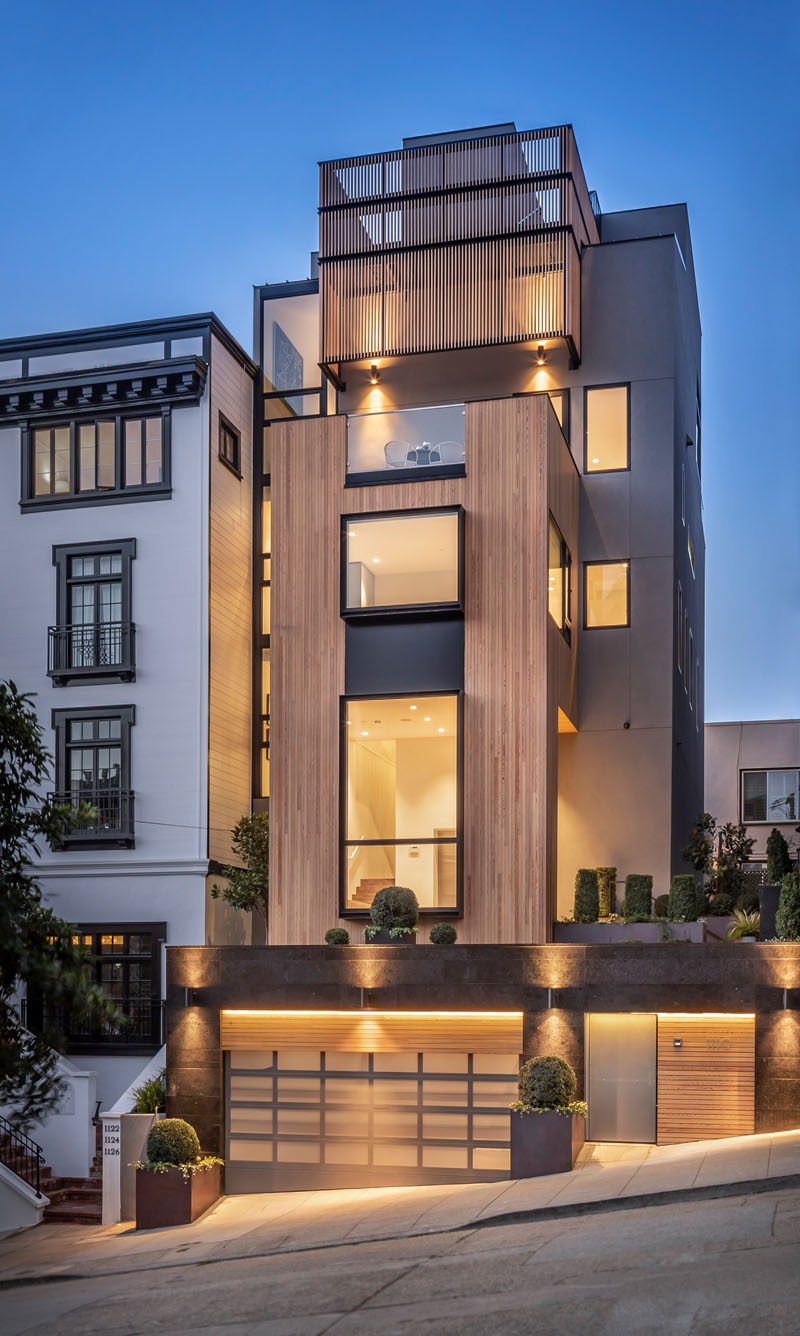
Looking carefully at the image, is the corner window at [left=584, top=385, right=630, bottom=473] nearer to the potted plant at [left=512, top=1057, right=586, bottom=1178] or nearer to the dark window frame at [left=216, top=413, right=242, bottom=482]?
the dark window frame at [left=216, top=413, right=242, bottom=482]

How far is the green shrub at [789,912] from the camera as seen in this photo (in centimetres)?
1992

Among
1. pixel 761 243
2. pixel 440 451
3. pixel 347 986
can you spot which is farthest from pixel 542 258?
pixel 761 243

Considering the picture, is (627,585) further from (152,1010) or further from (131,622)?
(152,1010)

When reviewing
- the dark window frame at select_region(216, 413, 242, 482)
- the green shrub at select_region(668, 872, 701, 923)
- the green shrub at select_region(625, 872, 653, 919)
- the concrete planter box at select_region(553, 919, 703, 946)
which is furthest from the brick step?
the dark window frame at select_region(216, 413, 242, 482)

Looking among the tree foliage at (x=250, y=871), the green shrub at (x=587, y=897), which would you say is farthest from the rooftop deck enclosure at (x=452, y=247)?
the green shrub at (x=587, y=897)

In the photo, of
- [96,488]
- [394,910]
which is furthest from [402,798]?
[96,488]

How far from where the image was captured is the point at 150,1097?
21.8m

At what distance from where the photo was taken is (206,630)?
1082 inches

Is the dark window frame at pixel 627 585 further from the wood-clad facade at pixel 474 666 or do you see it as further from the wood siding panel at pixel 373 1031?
the wood siding panel at pixel 373 1031

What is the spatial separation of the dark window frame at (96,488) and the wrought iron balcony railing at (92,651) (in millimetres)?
2565

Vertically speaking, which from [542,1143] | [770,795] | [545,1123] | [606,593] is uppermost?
[606,593]

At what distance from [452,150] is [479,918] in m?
15.1

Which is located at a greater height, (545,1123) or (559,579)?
(559,579)

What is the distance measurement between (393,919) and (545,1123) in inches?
174
